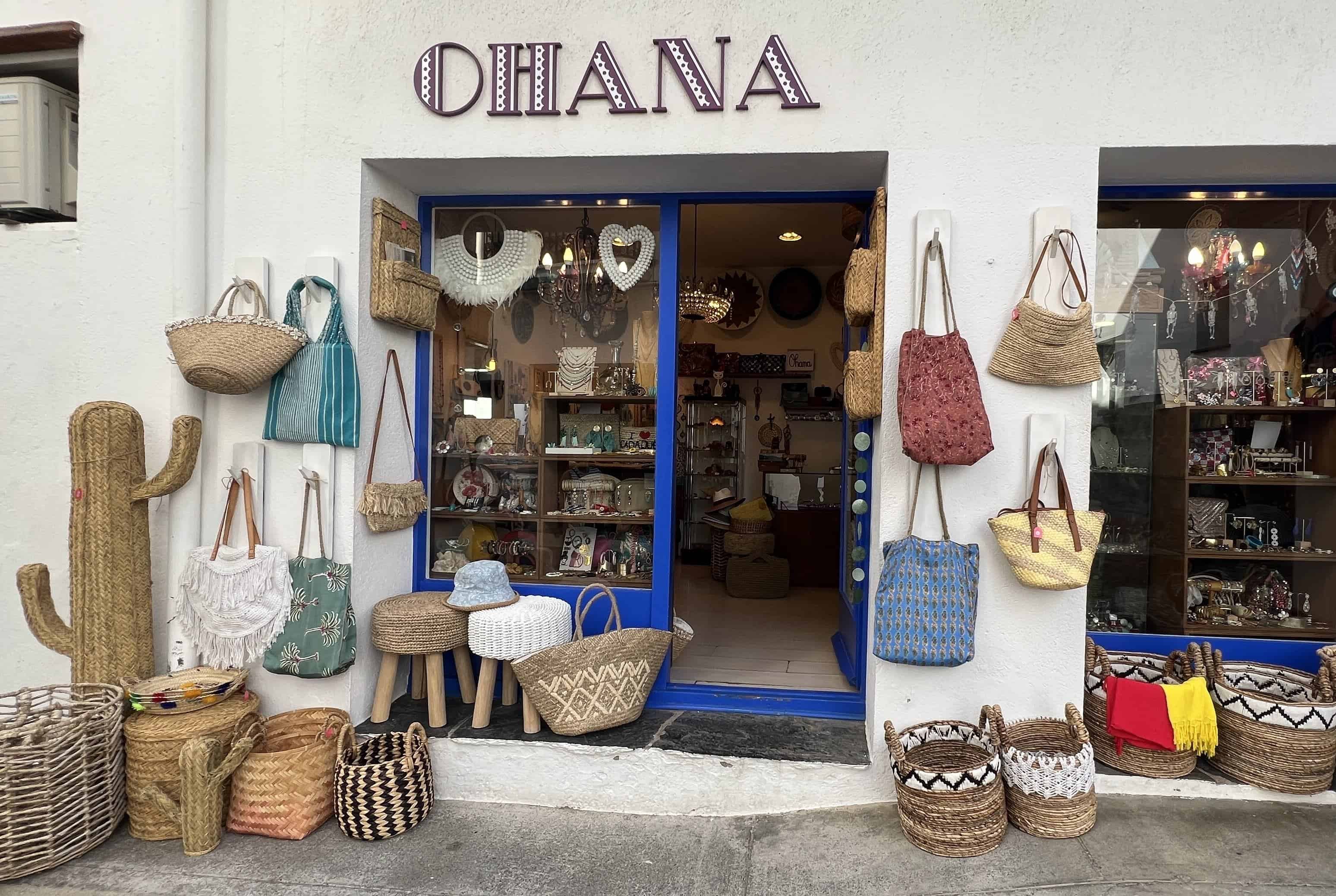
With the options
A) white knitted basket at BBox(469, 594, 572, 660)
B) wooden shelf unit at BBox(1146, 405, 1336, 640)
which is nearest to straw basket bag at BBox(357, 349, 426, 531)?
white knitted basket at BBox(469, 594, 572, 660)

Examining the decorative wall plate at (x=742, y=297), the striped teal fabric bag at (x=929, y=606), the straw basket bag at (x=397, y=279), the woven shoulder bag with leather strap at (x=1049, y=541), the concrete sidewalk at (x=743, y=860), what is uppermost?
the decorative wall plate at (x=742, y=297)

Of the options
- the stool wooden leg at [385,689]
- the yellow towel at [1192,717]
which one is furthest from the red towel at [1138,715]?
the stool wooden leg at [385,689]

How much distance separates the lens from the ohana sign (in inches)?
119

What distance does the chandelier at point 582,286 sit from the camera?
12.3ft

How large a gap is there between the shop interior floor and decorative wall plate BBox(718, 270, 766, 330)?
310 centimetres

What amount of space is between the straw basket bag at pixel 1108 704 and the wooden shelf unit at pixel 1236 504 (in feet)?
0.97

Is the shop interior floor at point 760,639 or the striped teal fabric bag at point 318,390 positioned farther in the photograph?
the shop interior floor at point 760,639

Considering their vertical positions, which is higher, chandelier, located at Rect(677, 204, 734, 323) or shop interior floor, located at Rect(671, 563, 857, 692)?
chandelier, located at Rect(677, 204, 734, 323)

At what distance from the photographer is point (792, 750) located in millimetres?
3064

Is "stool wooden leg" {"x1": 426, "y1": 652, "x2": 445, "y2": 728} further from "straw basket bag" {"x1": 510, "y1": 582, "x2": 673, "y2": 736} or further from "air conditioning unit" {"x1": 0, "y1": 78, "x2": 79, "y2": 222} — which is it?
"air conditioning unit" {"x1": 0, "y1": 78, "x2": 79, "y2": 222}

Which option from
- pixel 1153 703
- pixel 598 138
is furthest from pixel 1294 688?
pixel 598 138

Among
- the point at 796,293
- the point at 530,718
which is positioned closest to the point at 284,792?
the point at 530,718

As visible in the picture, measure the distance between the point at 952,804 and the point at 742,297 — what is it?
21.2ft

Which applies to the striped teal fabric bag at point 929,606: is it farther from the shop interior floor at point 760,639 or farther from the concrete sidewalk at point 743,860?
the shop interior floor at point 760,639
